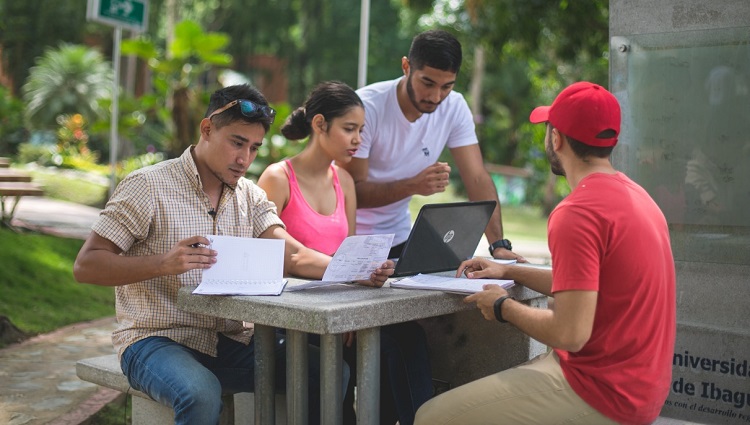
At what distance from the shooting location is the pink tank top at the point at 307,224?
4.18 m

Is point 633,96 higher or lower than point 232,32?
lower

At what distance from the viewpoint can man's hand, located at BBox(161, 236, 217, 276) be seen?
9.98ft

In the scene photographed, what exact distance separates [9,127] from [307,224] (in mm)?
21393

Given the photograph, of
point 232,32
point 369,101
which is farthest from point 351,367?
point 232,32

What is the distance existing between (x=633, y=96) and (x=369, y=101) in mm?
1334

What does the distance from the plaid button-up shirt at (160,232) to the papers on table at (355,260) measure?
0.42m

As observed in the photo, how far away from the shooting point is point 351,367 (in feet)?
13.6

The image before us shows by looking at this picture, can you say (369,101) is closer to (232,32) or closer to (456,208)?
(456,208)

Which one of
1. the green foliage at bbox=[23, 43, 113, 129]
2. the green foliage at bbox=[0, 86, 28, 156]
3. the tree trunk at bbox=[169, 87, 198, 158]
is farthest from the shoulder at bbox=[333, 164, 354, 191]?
the green foliage at bbox=[23, 43, 113, 129]

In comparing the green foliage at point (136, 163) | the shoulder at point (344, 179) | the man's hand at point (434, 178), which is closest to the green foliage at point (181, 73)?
the green foliage at point (136, 163)

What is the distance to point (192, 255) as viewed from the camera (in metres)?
3.04

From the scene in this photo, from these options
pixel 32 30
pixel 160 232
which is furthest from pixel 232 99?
pixel 32 30

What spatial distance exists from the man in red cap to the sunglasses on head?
1.10m

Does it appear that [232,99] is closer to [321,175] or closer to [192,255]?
[192,255]
